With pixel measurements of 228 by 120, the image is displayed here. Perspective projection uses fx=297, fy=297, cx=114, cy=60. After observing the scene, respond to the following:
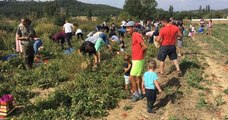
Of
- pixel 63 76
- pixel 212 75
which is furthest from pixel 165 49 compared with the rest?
pixel 63 76

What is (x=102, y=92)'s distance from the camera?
7.21 meters

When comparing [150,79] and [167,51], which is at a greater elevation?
[167,51]

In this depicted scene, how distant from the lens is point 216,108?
6586 mm

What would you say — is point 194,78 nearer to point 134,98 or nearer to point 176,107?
point 176,107

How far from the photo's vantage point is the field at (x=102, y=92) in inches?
248

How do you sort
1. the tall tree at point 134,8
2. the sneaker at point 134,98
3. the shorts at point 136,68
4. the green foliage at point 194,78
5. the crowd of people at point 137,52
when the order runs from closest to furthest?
the crowd of people at point 137,52
the shorts at point 136,68
the sneaker at point 134,98
the green foliage at point 194,78
the tall tree at point 134,8

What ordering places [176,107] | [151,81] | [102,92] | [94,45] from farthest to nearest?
[94,45] < [102,92] < [176,107] < [151,81]

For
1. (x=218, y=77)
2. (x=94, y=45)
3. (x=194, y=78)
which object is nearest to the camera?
(x=194, y=78)

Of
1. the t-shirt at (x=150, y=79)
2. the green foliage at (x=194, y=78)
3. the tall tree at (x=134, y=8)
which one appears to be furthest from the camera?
the tall tree at (x=134, y=8)

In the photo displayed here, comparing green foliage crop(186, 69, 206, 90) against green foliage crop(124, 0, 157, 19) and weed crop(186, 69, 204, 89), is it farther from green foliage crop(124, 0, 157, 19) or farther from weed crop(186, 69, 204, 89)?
green foliage crop(124, 0, 157, 19)

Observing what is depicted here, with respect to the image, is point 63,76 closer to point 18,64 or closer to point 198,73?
point 18,64

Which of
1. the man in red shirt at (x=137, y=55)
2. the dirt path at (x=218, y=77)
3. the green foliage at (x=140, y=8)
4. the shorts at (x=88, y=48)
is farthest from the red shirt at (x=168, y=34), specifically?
the green foliage at (x=140, y=8)

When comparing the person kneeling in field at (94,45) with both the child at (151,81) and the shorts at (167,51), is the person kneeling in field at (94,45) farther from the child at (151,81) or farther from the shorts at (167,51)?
the child at (151,81)

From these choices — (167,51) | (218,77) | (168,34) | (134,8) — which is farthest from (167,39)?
(134,8)
